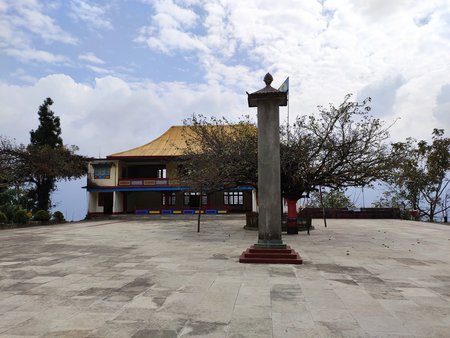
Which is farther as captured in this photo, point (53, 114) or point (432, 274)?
point (53, 114)

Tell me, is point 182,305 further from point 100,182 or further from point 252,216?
point 100,182

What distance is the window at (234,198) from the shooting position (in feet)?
103

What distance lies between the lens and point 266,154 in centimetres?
946

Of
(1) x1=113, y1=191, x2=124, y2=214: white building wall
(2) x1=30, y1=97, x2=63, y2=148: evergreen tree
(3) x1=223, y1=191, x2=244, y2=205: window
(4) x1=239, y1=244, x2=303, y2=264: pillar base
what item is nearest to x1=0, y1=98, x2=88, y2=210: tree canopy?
(2) x1=30, y1=97, x2=63, y2=148: evergreen tree

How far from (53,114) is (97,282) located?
29.0m

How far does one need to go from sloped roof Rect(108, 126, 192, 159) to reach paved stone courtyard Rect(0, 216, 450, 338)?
1944 cm

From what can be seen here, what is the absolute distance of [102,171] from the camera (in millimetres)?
31109

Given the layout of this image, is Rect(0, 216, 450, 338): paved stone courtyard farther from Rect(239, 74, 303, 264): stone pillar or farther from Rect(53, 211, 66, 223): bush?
Rect(53, 211, 66, 223): bush

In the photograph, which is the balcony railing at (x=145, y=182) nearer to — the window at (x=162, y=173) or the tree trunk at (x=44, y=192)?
the window at (x=162, y=173)

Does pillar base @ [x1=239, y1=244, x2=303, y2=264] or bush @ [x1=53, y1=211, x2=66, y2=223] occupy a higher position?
bush @ [x1=53, y1=211, x2=66, y2=223]

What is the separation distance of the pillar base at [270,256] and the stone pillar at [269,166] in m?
0.18

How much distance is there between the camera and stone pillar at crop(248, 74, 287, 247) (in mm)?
9258

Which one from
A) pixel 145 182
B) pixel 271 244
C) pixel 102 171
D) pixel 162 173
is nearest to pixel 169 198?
pixel 162 173

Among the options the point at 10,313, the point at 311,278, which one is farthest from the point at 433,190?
the point at 10,313
